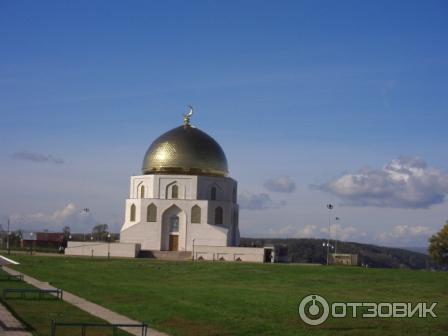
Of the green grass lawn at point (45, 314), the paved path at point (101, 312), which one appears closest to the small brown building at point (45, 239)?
the paved path at point (101, 312)

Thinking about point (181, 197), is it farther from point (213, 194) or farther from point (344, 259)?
point (344, 259)

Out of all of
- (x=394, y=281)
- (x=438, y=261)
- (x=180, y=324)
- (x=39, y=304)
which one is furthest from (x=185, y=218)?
(x=180, y=324)

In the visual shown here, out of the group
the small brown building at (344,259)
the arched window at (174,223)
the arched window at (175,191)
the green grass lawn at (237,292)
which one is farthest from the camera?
the arched window at (175,191)

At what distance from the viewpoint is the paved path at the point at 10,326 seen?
15352 millimetres

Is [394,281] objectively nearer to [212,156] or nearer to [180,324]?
[180,324]

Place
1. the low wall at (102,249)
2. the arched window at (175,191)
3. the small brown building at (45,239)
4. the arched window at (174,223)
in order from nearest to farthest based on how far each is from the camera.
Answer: the low wall at (102,249), the arched window at (174,223), the arched window at (175,191), the small brown building at (45,239)

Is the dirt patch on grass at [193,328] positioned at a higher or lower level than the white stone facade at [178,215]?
lower

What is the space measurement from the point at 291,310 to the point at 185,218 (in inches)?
1414

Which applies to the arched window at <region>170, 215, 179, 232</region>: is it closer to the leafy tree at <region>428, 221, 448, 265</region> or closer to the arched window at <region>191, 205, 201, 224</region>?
the arched window at <region>191, 205, 201, 224</region>

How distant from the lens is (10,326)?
1623cm

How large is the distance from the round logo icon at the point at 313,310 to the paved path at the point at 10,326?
20.9ft

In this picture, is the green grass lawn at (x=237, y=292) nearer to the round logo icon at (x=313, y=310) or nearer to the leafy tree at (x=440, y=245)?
the round logo icon at (x=313, y=310)

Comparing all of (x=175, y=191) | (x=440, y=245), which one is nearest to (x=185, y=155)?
(x=175, y=191)

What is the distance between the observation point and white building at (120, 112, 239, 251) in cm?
5481
